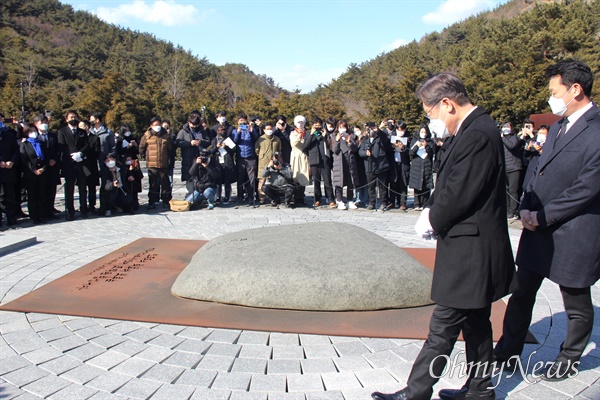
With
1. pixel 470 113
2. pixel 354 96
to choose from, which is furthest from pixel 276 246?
pixel 354 96

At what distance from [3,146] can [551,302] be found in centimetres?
870

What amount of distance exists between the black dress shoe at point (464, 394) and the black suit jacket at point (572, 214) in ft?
2.89

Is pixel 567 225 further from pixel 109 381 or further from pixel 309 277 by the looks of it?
pixel 109 381

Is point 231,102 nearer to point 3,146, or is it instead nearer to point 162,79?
point 162,79

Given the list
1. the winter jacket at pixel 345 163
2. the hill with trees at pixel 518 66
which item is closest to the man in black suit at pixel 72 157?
the winter jacket at pixel 345 163

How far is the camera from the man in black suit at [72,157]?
30.4ft

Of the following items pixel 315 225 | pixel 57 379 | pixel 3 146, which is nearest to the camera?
pixel 57 379

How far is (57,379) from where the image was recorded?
3.24 metres

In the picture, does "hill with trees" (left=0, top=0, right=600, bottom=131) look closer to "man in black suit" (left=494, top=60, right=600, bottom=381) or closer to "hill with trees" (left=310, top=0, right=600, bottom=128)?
"hill with trees" (left=310, top=0, right=600, bottom=128)

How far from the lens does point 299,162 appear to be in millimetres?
11055

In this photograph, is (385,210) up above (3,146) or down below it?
below

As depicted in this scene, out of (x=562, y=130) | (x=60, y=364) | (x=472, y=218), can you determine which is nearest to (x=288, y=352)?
(x=60, y=364)

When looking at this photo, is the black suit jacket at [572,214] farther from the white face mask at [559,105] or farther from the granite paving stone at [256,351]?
the granite paving stone at [256,351]

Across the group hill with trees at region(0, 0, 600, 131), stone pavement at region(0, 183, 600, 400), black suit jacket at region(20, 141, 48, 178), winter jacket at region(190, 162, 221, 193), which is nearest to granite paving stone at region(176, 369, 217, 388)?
stone pavement at region(0, 183, 600, 400)
